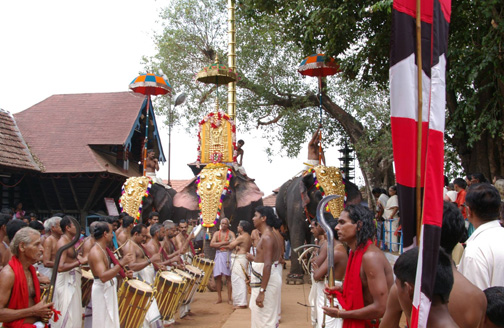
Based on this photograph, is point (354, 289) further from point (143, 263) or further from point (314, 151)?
point (314, 151)

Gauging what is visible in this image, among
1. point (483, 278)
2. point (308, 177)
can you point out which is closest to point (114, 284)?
point (483, 278)

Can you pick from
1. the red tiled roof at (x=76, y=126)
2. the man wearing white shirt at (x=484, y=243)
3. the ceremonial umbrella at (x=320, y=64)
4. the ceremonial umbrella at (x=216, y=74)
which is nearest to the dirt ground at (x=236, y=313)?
the ceremonial umbrella at (x=320, y=64)

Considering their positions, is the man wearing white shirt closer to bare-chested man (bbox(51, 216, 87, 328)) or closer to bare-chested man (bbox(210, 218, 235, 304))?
bare-chested man (bbox(51, 216, 87, 328))

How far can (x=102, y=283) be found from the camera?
6.23 metres

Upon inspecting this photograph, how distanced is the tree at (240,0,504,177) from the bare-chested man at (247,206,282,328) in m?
3.44

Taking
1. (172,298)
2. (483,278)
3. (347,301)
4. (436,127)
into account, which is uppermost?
(436,127)

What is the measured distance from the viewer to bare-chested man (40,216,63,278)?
6801 millimetres

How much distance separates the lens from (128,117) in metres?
19.2

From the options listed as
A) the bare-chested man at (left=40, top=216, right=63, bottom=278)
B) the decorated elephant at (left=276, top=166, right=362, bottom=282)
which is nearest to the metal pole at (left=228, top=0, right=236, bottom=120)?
the decorated elephant at (left=276, top=166, right=362, bottom=282)

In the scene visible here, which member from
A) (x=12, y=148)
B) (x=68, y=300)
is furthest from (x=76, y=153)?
(x=68, y=300)

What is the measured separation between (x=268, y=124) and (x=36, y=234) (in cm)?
1634

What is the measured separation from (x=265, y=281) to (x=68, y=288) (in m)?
2.59

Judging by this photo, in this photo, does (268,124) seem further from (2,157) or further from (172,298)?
(172,298)

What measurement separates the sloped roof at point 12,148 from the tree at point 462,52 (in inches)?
314
